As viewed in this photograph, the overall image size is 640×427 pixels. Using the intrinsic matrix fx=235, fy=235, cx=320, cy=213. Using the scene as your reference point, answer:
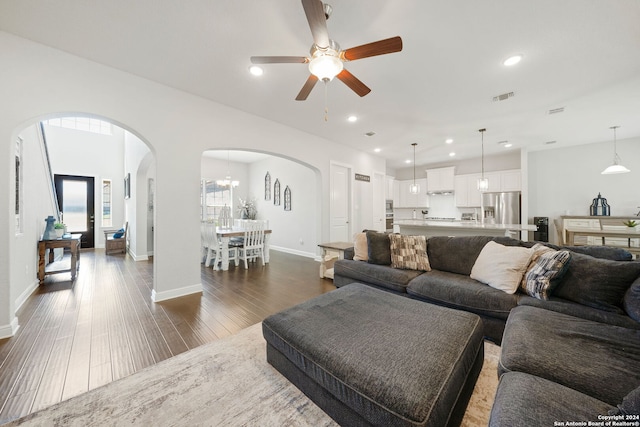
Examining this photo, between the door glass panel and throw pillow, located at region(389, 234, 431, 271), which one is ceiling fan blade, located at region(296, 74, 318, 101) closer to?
throw pillow, located at region(389, 234, 431, 271)

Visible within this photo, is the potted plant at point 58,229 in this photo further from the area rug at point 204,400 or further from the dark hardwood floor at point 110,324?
the area rug at point 204,400

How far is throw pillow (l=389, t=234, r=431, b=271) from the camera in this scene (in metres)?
2.98

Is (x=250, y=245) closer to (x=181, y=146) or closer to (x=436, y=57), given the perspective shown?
(x=181, y=146)

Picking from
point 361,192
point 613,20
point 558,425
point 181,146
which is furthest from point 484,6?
point 361,192

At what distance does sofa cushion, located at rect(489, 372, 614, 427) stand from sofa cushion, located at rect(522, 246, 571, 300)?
1312mm

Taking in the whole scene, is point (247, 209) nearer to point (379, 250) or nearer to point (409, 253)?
point (379, 250)

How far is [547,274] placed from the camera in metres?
2.01

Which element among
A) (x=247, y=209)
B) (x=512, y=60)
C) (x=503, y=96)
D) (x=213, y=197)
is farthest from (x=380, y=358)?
(x=213, y=197)

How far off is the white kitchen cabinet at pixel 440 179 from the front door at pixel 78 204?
430 inches

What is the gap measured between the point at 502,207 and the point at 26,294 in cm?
957

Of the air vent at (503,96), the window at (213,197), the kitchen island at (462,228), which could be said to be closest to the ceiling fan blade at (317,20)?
the air vent at (503,96)

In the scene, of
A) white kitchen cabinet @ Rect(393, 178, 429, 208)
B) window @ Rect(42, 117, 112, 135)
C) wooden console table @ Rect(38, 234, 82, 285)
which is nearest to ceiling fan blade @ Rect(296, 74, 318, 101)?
wooden console table @ Rect(38, 234, 82, 285)

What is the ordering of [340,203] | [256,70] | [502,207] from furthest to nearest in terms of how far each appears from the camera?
1. [502,207]
2. [340,203]
3. [256,70]

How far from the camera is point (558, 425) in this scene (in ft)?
2.68
